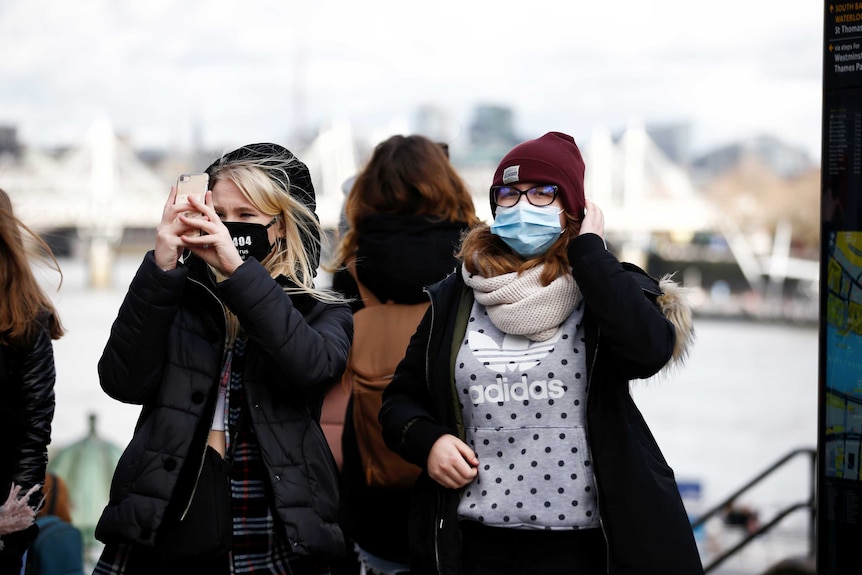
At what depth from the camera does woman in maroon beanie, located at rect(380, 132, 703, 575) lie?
5.64 feet

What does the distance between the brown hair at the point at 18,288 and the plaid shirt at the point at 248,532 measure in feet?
1.71

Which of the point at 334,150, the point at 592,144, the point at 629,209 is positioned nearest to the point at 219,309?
the point at 334,150

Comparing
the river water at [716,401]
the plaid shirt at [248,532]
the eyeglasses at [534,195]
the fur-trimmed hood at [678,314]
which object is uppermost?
the eyeglasses at [534,195]

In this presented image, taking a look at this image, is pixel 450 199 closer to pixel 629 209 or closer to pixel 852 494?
pixel 852 494

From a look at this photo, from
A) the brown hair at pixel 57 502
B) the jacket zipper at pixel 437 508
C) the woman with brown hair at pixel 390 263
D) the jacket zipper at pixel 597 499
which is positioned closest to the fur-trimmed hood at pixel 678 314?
the jacket zipper at pixel 597 499

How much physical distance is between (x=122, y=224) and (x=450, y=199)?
43390mm

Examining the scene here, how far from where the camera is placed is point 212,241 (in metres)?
1.77

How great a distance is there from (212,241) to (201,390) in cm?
27

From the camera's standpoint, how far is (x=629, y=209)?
5166 cm

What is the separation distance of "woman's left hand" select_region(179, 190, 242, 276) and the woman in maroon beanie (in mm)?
383

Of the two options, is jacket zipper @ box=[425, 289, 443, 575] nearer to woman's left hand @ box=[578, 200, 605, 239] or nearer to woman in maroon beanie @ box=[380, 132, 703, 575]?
woman in maroon beanie @ box=[380, 132, 703, 575]

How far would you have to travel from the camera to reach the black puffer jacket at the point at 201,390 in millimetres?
1769

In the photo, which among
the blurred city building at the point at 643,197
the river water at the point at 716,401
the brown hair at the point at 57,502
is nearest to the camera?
the brown hair at the point at 57,502

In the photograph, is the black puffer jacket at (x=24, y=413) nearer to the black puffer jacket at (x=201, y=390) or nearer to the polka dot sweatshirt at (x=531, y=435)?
the black puffer jacket at (x=201, y=390)
